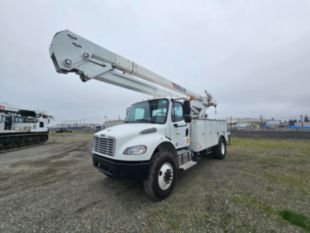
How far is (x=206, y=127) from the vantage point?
6148mm

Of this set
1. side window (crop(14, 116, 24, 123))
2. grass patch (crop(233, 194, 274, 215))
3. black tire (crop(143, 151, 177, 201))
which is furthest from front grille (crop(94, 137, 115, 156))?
side window (crop(14, 116, 24, 123))

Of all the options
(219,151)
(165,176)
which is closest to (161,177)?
(165,176)

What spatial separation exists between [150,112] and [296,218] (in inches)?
148

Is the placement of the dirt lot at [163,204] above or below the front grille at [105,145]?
below

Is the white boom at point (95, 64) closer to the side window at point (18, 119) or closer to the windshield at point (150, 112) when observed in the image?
the windshield at point (150, 112)

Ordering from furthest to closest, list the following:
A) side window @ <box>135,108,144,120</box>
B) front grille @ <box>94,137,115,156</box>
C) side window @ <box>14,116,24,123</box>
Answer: side window @ <box>14,116,24,123</box> < side window @ <box>135,108,144,120</box> < front grille @ <box>94,137,115,156</box>

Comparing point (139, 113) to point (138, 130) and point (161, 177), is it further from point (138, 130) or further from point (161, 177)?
point (161, 177)

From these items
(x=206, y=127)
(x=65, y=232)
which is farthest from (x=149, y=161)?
(x=206, y=127)

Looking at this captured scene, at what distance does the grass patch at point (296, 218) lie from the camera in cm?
264

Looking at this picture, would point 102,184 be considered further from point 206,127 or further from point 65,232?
point 206,127

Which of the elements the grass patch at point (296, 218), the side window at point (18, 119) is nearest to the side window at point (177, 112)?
the grass patch at point (296, 218)

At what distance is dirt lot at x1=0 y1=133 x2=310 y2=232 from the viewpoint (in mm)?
2719

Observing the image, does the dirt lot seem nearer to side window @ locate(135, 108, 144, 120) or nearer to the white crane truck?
the white crane truck

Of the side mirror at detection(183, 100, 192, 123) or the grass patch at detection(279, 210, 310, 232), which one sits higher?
the side mirror at detection(183, 100, 192, 123)
